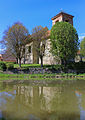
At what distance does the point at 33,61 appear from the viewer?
29.3m

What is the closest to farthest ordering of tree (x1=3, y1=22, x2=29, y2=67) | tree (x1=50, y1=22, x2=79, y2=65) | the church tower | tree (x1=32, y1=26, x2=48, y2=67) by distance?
1. tree (x1=50, y1=22, x2=79, y2=65)
2. tree (x1=3, y1=22, x2=29, y2=67)
3. tree (x1=32, y1=26, x2=48, y2=67)
4. the church tower

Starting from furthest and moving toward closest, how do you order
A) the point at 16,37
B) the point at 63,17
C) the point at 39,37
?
1. the point at 63,17
2. the point at 39,37
3. the point at 16,37

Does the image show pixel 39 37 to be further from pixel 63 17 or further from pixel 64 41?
pixel 63 17

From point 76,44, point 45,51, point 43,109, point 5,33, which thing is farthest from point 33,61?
point 43,109

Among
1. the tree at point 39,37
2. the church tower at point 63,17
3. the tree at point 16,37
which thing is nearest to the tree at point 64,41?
the tree at point 39,37

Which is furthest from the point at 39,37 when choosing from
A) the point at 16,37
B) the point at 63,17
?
the point at 63,17

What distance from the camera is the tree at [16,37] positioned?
19469 mm

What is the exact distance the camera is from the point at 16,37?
1972 cm

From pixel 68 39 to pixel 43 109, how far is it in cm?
1545

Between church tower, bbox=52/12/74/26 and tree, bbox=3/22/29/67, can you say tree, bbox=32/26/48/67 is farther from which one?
church tower, bbox=52/12/74/26

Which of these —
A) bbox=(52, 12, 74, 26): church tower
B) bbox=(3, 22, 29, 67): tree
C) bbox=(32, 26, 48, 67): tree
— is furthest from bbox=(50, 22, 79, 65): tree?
bbox=(52, 12, 74, 26): church tower

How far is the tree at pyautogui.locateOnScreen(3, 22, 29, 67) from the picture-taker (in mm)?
19469

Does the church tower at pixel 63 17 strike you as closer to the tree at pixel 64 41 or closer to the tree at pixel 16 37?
the tree at pixel 64 41

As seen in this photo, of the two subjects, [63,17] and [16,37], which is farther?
[63,17]
